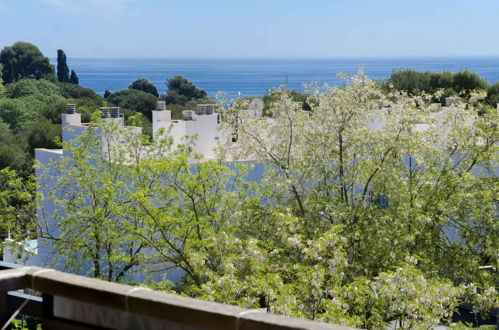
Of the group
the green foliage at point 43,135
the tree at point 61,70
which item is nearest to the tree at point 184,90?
the tree at point 61,70

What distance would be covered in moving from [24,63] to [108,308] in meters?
99.1

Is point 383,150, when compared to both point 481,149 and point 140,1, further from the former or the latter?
point 140,1

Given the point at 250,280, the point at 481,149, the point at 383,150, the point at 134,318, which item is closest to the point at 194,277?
the point at 250,280

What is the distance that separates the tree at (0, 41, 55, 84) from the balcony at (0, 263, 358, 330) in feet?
318

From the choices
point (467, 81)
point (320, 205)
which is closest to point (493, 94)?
point (467, 81)

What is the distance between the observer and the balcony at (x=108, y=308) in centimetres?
190

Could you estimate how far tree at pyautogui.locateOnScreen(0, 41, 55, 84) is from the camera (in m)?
95.4

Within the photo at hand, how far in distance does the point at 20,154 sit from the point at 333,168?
3199cm

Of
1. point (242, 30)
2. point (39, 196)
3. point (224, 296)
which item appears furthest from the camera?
point (242, 30)

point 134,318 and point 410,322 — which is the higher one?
Answer: point 134,318

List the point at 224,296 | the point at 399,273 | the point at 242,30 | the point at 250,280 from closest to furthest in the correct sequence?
the point at 399,273 → the point at 224,296 → the point at 250,280 → the point at 242,30

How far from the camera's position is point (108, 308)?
215 cm

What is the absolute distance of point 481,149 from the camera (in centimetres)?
1206

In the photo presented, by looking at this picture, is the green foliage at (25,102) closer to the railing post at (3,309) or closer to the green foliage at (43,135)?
the green foliage at (43,135)
